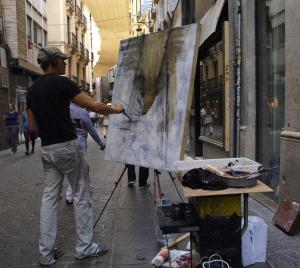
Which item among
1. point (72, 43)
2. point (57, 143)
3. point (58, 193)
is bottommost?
point (58, 193)

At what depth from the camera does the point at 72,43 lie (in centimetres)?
4253

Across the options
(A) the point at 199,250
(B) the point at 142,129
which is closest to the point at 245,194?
(A) the point at 199,250

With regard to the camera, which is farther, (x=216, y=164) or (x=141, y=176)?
(x=141, y=176)

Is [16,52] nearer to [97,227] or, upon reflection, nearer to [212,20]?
[212,20]

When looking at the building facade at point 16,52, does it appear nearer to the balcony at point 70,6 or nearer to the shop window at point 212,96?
the shop window at point 212,96

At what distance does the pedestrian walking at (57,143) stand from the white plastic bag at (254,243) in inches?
57.3

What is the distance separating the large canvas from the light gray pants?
2.56 feet

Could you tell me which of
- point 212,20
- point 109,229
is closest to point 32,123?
point 109,229

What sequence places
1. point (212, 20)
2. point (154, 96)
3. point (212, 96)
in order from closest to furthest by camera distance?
point (154, 96), point (212, 20), point (212, 96)

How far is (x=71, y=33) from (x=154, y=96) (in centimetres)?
3799

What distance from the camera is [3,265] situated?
4879mm

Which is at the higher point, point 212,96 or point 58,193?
point 212,96

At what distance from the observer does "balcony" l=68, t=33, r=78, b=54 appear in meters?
41.1

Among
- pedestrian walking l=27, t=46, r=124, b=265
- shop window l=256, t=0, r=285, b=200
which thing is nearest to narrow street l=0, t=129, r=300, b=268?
pedestrian walking l=27, t=46, r=124, b=265
